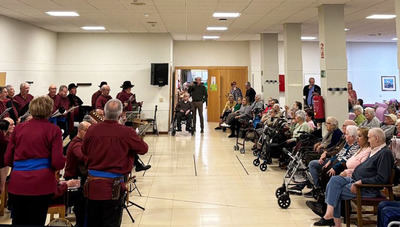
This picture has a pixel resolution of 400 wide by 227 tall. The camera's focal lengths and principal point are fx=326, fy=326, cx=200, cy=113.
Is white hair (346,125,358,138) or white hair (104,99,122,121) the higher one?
white hair (104,99,122,121)

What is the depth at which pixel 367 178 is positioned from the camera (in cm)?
348

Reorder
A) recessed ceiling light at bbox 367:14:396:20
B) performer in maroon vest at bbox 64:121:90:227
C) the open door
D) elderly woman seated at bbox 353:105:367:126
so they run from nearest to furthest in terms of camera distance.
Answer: performer in maroon vest at bbox 64:121:90:227 < elderly woman seated at bbox 353:105:367:126 < recessed ceiling light at bbox 367:14:396:20 < the open door

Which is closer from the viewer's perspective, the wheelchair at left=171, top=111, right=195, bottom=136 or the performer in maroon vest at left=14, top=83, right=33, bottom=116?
the performer in maroon vest at left=14, top=83, right=33, bottom=116

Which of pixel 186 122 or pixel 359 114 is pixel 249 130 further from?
pixel 186 122

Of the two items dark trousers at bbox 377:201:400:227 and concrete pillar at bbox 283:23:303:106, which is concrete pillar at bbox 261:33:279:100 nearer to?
concrete pillar at bbox 283:23:303:106

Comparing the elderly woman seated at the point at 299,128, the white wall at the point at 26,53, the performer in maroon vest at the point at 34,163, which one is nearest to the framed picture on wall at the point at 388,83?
the elderly woman seated at the point at 299,128

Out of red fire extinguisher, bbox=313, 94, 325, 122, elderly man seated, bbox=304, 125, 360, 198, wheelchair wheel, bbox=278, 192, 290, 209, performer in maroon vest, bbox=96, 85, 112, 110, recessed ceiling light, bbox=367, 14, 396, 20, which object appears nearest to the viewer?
elderly man seated, bbox=304, 125, 360, 198

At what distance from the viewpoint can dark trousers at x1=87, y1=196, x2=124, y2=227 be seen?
105 inches

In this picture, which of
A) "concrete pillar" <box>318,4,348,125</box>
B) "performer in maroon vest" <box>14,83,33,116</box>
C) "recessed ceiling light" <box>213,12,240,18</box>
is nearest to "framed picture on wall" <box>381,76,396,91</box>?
"concrete pillar" <box>318,4,348,125</box>

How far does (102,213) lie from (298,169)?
3145 millimetres

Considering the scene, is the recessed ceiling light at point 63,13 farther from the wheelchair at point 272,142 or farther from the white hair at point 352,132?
the white hair at point 352,132

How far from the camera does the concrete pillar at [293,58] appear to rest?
9758mm

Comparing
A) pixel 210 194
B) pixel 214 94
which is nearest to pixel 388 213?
pixel 210 194

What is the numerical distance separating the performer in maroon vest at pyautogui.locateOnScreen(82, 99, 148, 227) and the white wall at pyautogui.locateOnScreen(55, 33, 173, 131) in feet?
30.1
